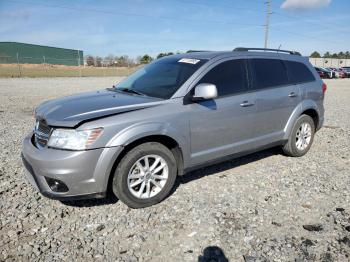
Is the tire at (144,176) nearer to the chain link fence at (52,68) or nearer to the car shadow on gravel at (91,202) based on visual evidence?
the car shadow on gravel at (91,202)

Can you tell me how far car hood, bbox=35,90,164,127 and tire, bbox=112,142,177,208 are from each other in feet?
1.63

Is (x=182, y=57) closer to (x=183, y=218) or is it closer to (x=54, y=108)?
A: (x=54, y=108)

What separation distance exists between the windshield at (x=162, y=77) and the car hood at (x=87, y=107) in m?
0.24

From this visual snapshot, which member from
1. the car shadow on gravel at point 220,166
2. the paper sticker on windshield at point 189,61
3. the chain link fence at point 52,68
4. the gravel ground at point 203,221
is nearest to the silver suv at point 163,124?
the paper sticker on windshield at point 189,61

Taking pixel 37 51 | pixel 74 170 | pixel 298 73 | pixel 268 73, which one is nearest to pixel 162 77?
pixel 268 73

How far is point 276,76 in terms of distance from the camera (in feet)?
17.4

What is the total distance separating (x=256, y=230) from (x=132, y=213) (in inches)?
55.2

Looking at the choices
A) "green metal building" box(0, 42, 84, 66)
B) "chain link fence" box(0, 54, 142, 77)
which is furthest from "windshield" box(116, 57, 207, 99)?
"green metal building" box(0, 42, 84, 66)

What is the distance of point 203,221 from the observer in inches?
143

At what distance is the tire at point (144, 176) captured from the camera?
3.68m

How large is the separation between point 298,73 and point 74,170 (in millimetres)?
4225

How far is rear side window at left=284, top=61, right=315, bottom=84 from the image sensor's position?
561 cm

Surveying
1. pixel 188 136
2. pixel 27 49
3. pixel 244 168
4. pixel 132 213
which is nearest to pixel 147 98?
pixel 188 136

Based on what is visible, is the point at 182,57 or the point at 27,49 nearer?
the point at 182,57
